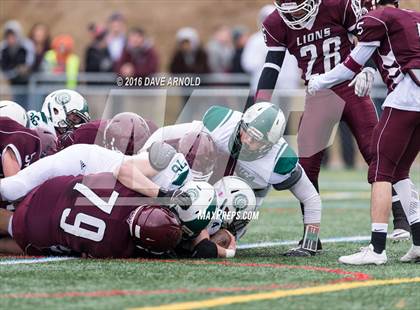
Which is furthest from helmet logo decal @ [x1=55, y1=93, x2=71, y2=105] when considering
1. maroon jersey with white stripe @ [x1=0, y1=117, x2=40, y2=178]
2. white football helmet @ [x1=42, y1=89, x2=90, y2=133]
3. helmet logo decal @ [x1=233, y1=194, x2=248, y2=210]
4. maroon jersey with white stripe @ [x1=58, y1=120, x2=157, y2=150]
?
helmet logo decal @ [x1=233, y1=194, x2=248, y2=210]

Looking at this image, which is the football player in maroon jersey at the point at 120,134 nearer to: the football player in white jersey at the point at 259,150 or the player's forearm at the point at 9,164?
the football player in white jersey at the point at 259,150

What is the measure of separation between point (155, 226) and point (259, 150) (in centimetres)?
93

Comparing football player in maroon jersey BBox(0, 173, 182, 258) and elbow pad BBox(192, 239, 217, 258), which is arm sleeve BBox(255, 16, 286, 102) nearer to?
elbow pad BBox(192, 239, 217, 258)

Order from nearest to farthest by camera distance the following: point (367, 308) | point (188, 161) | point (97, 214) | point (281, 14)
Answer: point (367, 308)
point (97, 214)
point (188, 161)
point (281, 14)

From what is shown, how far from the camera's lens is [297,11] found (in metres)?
6.72

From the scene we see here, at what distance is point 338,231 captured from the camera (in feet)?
25.8

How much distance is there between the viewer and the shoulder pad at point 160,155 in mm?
5809

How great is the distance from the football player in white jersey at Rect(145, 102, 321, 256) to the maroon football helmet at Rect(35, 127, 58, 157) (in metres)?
0.79

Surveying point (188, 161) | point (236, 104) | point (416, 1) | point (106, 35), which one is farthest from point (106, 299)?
point (106, 35)


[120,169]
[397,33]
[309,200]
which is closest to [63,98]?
[120,169]

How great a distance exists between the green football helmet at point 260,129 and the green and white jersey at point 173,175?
41 cm

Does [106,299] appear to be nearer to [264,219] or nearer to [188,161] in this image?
[188,161]

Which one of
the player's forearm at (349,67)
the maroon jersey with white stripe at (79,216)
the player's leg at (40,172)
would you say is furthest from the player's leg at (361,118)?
the player's leg at (40,172)

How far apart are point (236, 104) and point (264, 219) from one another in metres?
5.32
